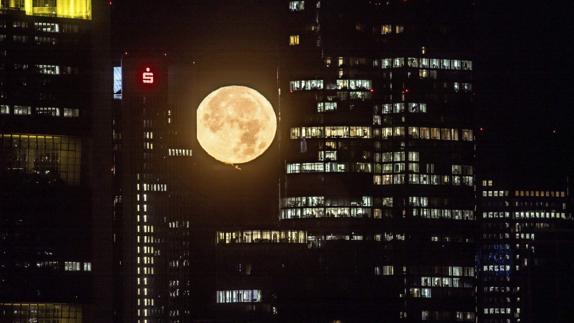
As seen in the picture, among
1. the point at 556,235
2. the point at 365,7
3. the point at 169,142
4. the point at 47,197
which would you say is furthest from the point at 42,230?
the point at 169,142

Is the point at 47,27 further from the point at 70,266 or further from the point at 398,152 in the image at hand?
the point at 398,152

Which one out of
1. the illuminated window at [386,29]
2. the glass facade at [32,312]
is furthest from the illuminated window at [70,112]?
the illuminated window at [386,29]

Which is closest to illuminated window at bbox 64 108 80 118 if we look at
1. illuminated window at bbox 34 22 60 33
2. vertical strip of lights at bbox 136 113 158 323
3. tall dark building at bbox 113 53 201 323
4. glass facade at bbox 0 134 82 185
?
glass facade at bbox 0 134 82 185

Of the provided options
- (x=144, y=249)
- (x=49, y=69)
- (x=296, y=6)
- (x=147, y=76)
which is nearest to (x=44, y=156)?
(x=49, y=69)

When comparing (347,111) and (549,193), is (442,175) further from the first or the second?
(549,193)

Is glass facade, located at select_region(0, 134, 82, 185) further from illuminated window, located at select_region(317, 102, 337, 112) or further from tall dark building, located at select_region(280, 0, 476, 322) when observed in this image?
illuminated window, located at select_region(317, 102, 337, 112)

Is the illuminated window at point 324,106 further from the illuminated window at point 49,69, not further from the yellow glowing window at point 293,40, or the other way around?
the illuminated window at point 49,69
